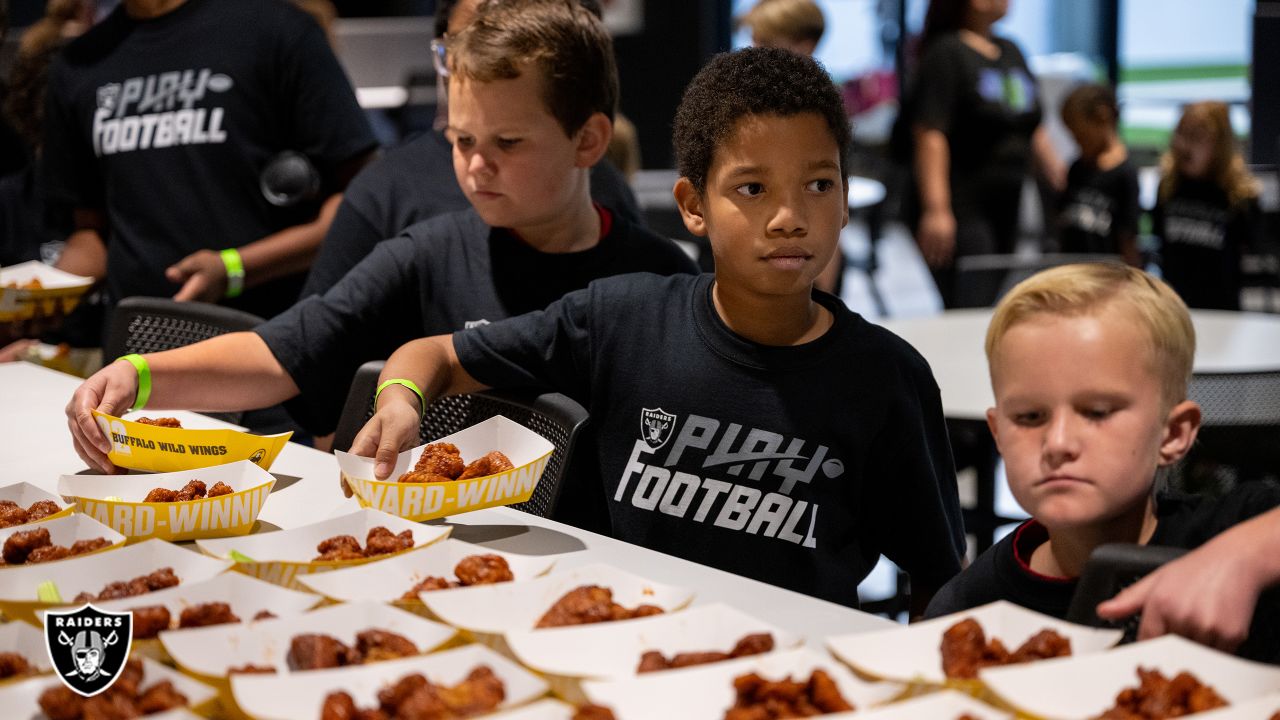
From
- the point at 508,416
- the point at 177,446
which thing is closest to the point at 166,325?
the point at 177,446

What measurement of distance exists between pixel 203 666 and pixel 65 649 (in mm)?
127

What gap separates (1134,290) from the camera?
4.70ft

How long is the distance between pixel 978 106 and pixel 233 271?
2.58 meters

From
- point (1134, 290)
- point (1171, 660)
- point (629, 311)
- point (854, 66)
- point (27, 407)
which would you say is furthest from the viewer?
point (854, 66)

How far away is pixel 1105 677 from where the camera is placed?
1.08 meters

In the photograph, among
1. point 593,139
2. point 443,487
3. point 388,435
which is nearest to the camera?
point 443,487

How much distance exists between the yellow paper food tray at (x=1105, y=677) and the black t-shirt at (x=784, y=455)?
0.68 metres

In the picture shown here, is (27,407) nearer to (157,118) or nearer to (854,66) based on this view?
(157,118)

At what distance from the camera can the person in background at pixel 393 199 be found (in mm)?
2492

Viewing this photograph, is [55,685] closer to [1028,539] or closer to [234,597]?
[234,597]

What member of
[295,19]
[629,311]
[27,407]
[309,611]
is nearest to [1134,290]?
[629,311]

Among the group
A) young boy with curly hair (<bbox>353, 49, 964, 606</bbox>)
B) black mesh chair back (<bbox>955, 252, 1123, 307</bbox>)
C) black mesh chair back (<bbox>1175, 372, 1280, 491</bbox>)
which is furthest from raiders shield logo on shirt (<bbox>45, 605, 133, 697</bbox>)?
black mesh chair back (<bbox>955, 252, 1123, 307</bbox>)

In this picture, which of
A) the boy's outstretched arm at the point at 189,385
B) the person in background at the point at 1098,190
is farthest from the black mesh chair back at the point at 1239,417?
the person in background at the point at 1098,190

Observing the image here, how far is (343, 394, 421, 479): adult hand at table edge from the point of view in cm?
169
